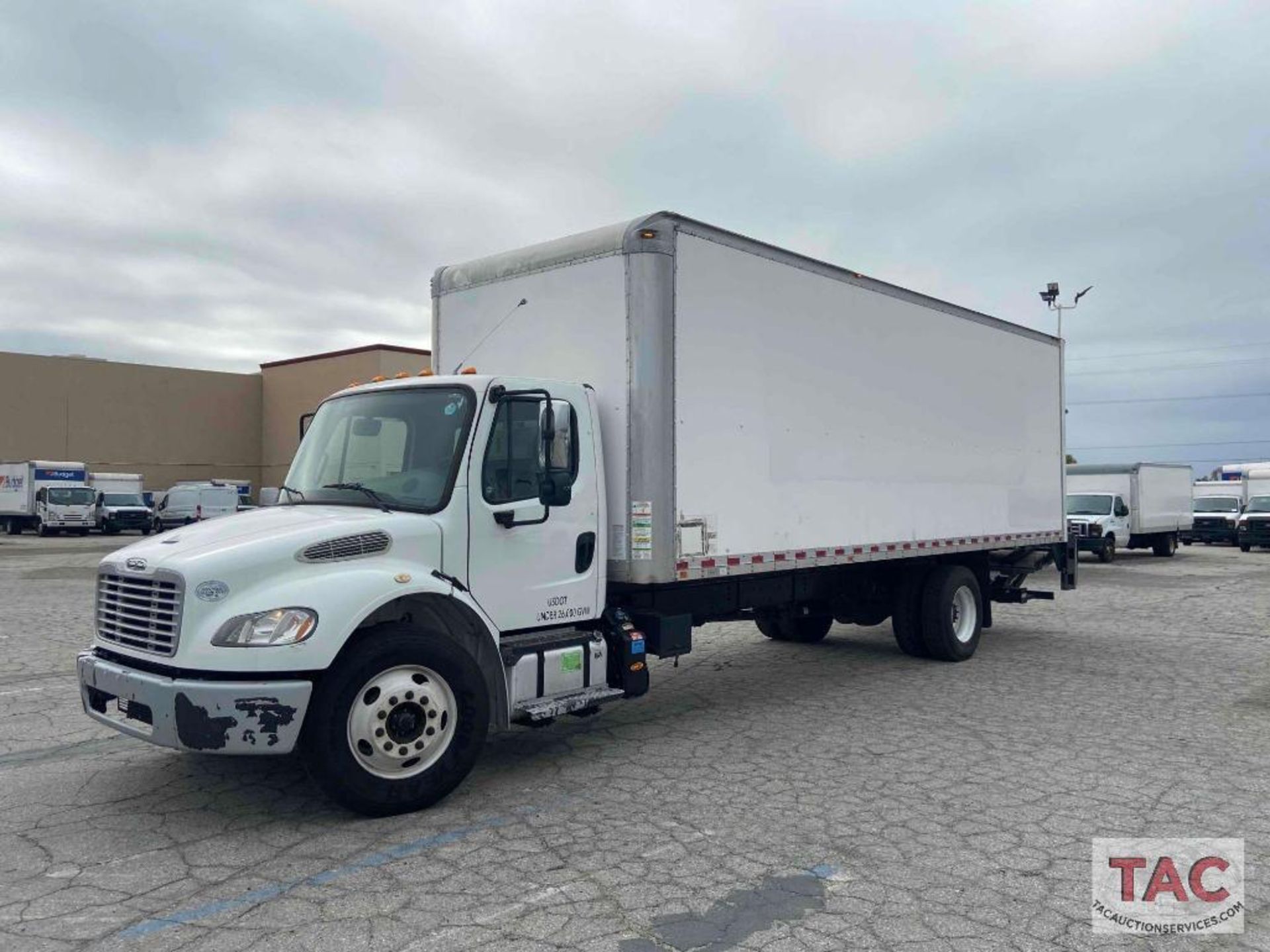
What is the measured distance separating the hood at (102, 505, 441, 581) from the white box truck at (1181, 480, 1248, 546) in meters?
35.7

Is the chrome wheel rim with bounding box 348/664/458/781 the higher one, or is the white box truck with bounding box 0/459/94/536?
the white box truck with bounding box 0/459/94/536

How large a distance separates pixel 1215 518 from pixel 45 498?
4393 cm

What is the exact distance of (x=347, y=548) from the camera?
5.32 meters

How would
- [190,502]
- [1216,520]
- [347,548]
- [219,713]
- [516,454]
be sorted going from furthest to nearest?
1. [190,502]
2. [1216,520]
3. [516,454]
4. [347,548]
5. [219,713]

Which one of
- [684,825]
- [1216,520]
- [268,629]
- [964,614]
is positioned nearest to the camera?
[268,629]

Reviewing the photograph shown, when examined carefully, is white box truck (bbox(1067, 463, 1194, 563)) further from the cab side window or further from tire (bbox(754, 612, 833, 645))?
the cab side window

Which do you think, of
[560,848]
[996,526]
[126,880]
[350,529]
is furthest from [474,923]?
[996,526]

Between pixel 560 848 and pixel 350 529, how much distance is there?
2.05m

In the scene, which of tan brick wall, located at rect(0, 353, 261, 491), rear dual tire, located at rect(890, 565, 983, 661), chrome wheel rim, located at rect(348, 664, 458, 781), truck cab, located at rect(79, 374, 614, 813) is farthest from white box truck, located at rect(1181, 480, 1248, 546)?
tan brick wall, located at rect(0, 353, 261, 491)

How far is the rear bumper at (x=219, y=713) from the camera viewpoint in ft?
15.7

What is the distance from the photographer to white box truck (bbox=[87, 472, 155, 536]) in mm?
38000

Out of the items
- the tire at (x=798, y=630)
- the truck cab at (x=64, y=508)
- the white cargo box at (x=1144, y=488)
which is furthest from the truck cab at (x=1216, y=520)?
the truck cab at (x=64, y=508)

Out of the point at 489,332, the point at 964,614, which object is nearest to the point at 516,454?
the point at 489,332

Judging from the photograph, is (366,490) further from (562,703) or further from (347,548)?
(562,703)
